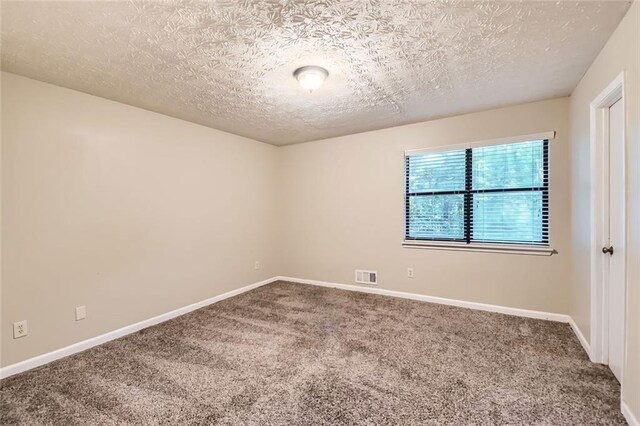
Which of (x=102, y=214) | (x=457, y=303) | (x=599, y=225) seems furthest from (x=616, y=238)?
(x=102, y=214)

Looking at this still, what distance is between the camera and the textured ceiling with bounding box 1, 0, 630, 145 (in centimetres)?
164

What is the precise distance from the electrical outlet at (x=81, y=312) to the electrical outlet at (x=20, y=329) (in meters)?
0.34

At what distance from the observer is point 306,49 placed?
2.04 metres

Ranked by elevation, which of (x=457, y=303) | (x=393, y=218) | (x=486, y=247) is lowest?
(x=457, y=303)

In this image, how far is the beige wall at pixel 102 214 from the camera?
233cm

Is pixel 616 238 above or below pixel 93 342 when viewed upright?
above

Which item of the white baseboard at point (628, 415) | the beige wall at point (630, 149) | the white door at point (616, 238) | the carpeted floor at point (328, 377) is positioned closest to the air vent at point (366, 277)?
the carpeted floor at point (328, 377)

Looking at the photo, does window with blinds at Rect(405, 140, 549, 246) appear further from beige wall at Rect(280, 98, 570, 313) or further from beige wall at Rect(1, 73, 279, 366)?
beige wall at Rect(1, 73, 279, 366)

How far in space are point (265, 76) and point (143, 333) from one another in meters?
2.85

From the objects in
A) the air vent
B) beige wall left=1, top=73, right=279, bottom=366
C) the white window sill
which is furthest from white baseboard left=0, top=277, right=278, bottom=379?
the white window sill

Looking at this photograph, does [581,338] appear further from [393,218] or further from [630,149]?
[393,218]

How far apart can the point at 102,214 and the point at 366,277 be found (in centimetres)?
338

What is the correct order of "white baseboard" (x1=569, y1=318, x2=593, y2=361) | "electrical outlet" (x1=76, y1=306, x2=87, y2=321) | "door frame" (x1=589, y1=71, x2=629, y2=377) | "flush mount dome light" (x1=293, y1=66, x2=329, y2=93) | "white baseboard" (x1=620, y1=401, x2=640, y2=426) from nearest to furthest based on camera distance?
1. "white baseboard" (x1=620, y1=401, x2=640, y2=426)
2. "door frame" (x1=589, y1=71, x2=629, y2=377)
3. "flush mount dome light" (x1=293, y1=66, x2=329, y2=93)
4. "white baseboard" (x1=569, y1=318, x2=593, y2=361)
5. "electrical outlet" (x1=76, y1=306, x2=87, y2=321)

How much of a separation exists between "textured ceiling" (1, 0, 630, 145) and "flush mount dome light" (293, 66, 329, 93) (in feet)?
0.19
